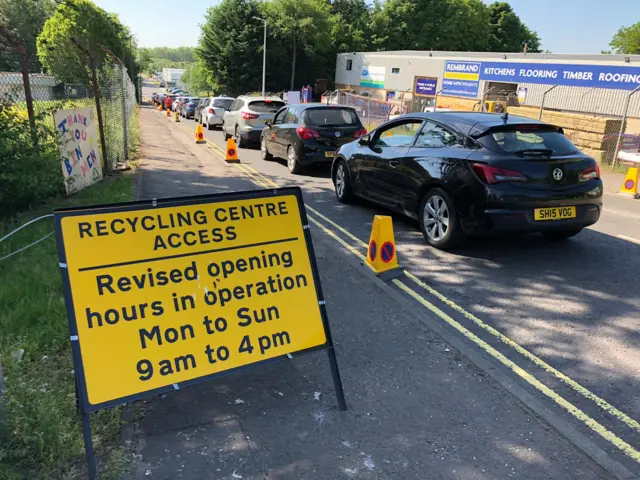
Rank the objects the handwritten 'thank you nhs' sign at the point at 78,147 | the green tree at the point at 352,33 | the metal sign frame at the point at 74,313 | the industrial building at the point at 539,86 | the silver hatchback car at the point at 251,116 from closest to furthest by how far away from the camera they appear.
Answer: the metal sign frame at the point at 74,313 < the handwritten 'thank you nhs' sign at the point at 78,147 < the silver hatchback car at the point at 251,116 < the industrial building at the point at 539,86 < the green tree at the point at 352,33

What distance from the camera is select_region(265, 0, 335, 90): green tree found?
57312 mm

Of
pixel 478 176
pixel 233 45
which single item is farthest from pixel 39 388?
pixel 233 45

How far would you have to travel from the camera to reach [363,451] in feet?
9.41

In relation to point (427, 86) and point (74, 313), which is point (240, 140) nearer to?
point (74, 313)

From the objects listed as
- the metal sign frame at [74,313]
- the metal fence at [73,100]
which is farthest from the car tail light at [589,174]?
the metal fence at [73,100]

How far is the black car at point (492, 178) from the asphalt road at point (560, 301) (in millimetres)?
432

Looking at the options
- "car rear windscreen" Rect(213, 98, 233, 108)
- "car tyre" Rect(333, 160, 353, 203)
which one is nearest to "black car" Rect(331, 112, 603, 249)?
"car tyre" Rect(333, 160, 353, 203)

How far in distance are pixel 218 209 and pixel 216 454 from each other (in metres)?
1.35

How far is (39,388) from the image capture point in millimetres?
3119

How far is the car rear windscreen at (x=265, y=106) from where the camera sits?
16.6 metres

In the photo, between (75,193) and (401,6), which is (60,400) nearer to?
(75,193)

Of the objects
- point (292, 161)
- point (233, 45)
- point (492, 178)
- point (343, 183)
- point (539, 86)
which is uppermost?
point (233, 45)

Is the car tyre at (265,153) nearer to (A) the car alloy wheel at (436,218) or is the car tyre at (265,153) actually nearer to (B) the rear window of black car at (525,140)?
(A) the car alloy wheel at (436,218)

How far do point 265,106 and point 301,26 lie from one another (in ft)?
146
